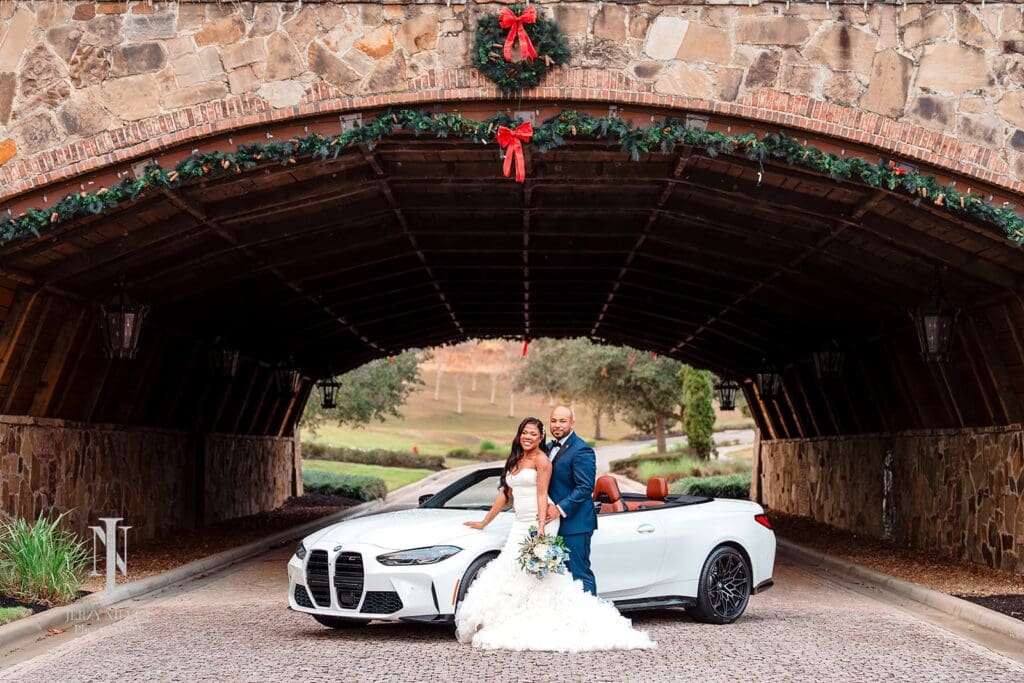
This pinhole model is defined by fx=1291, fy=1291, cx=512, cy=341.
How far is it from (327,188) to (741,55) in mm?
4770

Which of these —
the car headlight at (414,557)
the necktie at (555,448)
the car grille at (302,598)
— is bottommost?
the car grille at (302,598)

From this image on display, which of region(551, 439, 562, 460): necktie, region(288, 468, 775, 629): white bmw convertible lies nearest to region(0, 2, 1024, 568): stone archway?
region(288, 468, 775, 629): white bmw convertible

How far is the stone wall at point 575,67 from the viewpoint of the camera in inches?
512

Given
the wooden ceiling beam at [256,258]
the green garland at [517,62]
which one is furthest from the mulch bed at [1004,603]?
the wooden ceiling beam at [256,258]

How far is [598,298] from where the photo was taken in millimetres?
24844

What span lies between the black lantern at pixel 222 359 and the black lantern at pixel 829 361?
385 inches

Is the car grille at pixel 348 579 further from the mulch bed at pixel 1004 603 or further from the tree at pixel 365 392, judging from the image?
the tree at pixel 365 392

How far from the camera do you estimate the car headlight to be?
10070 millimetres

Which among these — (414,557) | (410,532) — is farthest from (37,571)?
(414,557)

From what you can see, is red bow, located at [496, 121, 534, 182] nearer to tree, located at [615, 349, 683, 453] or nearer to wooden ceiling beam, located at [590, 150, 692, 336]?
wooden ceiling beam, located at [590, 150, 692, 336]

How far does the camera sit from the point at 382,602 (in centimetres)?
1011

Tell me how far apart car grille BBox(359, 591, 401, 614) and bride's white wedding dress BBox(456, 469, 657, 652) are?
0.50m

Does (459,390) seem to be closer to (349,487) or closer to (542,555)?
(349,487)

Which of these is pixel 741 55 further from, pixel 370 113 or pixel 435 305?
pixel 435 305
